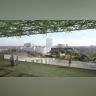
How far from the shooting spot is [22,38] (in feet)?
12.7

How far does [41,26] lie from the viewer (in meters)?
3.87

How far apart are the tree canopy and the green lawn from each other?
19.9 inches

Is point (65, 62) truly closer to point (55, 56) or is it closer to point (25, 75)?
point (55, 56)

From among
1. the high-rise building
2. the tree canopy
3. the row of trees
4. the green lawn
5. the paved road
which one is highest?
the tree canopy

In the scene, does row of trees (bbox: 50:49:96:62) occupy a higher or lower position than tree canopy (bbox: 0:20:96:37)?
lower

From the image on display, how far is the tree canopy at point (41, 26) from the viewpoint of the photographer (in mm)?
3814

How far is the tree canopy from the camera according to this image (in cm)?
381

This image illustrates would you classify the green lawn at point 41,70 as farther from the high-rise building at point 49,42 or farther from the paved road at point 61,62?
the high-rise building at point 49,42

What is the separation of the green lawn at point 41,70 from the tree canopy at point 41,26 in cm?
51

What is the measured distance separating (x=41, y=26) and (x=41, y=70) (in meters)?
0.73

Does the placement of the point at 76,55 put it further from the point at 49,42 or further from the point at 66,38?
the point at 49,42

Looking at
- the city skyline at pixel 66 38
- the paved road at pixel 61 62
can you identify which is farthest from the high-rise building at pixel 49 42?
the paved road at pixel 61 62

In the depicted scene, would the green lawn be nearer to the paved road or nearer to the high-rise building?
the paved road

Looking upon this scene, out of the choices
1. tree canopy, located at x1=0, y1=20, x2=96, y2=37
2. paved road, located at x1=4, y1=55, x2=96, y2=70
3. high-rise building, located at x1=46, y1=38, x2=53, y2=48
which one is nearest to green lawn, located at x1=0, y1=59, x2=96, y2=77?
paved road, located at x1=4, y1=55, x2=96, y2=70
